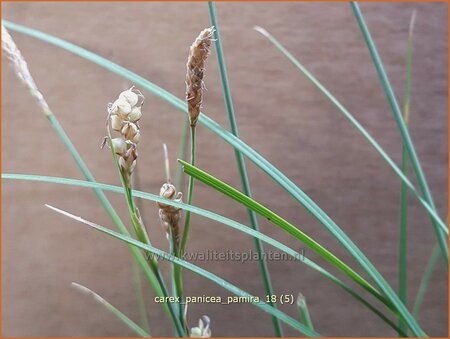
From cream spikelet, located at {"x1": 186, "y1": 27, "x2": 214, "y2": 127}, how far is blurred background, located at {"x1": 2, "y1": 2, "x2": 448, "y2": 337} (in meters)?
0.49

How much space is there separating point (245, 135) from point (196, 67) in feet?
1.68

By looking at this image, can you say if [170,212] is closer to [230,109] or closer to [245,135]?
[230,109]

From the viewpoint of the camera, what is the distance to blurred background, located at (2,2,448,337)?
2.42ft

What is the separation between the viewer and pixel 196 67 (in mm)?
238

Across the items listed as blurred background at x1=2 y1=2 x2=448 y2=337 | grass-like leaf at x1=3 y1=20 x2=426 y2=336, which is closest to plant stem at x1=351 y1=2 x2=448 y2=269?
grass-like leaf at x1=3 y1=20 x2=426 y2=336

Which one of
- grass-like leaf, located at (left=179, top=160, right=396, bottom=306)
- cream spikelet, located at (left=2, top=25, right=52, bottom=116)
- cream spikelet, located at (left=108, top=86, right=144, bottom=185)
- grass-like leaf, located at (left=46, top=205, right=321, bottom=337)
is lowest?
grass-like leaf, located at (left=46, top=205, right=321, bottom=337)

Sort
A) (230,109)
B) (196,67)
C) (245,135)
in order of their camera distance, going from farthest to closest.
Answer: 1. (245,135)
2. (230,109)
3. (196,67)

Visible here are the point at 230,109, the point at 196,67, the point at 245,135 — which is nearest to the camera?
the point at 196,67

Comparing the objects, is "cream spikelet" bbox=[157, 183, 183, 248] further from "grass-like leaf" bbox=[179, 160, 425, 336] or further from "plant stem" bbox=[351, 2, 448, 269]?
"plant stem" bbox=[351, 2, 448, 269]

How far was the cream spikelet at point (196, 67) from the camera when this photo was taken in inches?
9.1

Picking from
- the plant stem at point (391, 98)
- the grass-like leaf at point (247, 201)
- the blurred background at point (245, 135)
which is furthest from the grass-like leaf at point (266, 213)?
the blurred background at point (245, 135)

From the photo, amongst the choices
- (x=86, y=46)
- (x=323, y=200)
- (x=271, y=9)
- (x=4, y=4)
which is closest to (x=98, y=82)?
(x=86, y=46)

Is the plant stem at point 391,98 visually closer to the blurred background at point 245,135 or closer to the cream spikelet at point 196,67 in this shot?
the cream spikelet at point 196,67

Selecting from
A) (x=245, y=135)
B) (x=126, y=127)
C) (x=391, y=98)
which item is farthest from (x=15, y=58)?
(x=245, y=135)
